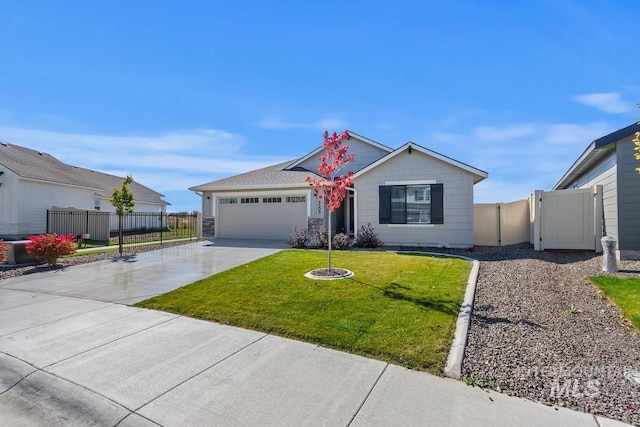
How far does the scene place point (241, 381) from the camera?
3.47 meters

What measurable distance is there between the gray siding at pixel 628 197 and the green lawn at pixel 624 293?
2787 millimetres

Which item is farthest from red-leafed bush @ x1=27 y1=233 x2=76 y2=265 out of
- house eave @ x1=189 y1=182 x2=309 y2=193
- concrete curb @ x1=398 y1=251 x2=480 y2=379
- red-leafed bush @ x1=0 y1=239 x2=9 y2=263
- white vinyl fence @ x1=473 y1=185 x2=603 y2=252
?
white vinyl fence @ x1=473 y1=185 x2=603 y2=252

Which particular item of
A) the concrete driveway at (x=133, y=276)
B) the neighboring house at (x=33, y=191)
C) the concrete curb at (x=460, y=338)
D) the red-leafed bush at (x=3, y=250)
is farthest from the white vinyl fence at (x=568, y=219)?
the neighboring house at (x=33, y=191)

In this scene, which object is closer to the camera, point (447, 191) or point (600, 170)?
point (600, 170)

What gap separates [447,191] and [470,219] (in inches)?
54.7

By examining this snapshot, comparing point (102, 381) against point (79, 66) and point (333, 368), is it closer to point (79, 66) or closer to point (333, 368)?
point (333, 368)

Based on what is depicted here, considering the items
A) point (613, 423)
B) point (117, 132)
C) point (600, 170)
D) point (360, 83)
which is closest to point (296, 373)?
point (613, 423)

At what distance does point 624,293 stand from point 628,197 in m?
4.58

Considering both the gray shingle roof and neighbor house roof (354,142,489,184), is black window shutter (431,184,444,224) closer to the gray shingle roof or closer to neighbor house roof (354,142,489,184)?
neighbor house roof (354,142,489,184)

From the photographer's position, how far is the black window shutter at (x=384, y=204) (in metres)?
13.8

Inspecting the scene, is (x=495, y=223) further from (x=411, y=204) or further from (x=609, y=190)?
(x=609, y=190)

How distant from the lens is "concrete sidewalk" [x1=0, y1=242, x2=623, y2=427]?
2.89 m

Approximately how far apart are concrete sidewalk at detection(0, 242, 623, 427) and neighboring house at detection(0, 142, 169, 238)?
648 inches

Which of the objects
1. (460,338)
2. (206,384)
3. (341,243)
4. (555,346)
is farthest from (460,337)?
(341,243)
